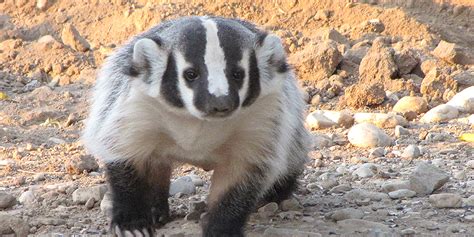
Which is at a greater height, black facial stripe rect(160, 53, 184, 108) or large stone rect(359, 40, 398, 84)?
black facial stripe rect(160, 53, 184, 108)

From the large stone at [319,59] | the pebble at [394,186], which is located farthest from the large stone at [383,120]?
the pebble at [394,186]

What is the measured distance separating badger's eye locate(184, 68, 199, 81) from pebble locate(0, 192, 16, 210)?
145 cm

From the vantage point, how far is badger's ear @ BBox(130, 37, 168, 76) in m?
3.98

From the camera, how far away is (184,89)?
12.5ft

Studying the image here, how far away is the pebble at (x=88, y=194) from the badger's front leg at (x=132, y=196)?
0.44 meters

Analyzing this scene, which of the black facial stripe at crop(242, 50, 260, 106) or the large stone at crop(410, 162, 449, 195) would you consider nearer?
the black facial stripe at crop(242, 50, 260, 106)

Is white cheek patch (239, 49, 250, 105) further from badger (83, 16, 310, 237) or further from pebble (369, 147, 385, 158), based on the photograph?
pebble (369, 147, 385, 158)

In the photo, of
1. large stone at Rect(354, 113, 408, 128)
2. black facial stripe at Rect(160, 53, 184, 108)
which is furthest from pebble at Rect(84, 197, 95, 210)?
large stone at Rect(354, 113, 408, 128)

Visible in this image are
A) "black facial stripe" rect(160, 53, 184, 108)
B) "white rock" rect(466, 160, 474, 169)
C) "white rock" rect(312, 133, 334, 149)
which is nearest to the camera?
"black facial stripe" rect(160, 53, 184, 108)

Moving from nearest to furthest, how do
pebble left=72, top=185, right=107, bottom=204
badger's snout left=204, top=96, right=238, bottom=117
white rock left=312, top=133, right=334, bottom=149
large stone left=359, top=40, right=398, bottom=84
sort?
badger's snout left=204, top=96, right=238, bottom=117, pebble left=72, top=185, right=107, bottom=204, white rock left=312, top=133, right=334, bottom=149, large stone left=359, top=40, right=398, bottom=84

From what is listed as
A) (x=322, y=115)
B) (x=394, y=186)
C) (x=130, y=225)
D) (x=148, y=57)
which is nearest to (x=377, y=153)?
(x=394, y=186)

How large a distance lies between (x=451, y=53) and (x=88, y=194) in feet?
12.9

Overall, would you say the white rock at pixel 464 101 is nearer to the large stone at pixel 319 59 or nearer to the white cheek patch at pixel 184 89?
the large stone at pixel 319 59

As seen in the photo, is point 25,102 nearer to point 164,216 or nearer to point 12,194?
point 12,194
